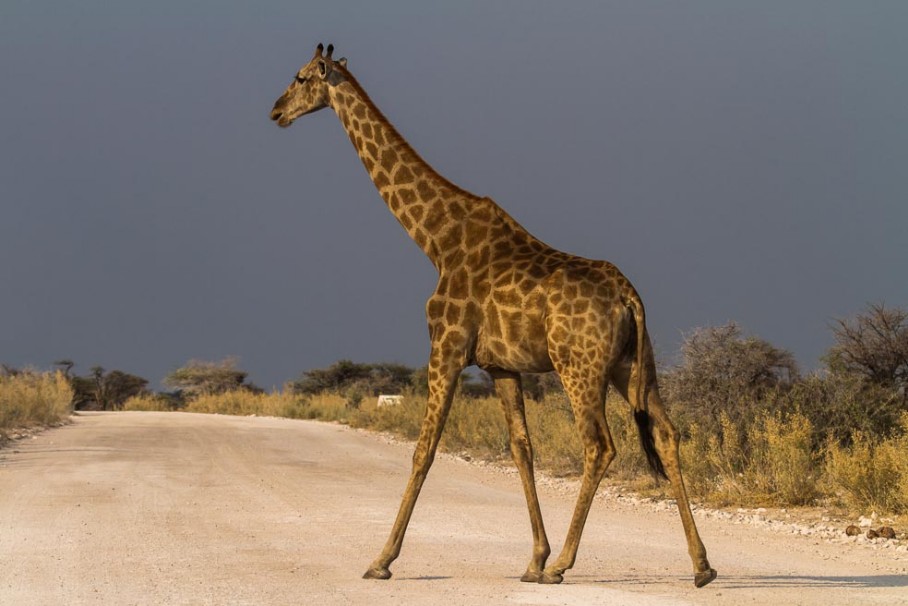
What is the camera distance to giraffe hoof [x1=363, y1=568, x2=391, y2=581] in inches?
310

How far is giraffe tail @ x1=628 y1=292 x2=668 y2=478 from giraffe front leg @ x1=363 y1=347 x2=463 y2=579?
1280mm

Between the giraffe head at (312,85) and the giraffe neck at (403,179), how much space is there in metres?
0.09

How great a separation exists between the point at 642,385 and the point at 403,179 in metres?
2.72

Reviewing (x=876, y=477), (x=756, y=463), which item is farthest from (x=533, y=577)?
(x=756, y=463)

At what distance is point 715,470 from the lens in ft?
48.1

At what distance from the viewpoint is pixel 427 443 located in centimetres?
802

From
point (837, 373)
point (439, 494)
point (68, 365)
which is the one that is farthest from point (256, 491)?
point (68, 365)

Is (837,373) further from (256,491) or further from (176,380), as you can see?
(176,380)

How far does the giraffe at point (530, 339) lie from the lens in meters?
7.62

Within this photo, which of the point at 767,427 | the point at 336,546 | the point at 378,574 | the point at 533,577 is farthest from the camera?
the point at 767,427

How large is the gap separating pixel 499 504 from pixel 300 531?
3.43 m

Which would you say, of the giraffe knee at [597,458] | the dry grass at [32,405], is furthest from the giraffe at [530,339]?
the dry grass at [32,405]

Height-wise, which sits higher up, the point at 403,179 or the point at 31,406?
the point at 403,179

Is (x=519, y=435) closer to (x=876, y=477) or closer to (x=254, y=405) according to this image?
(x=876, y=477)
